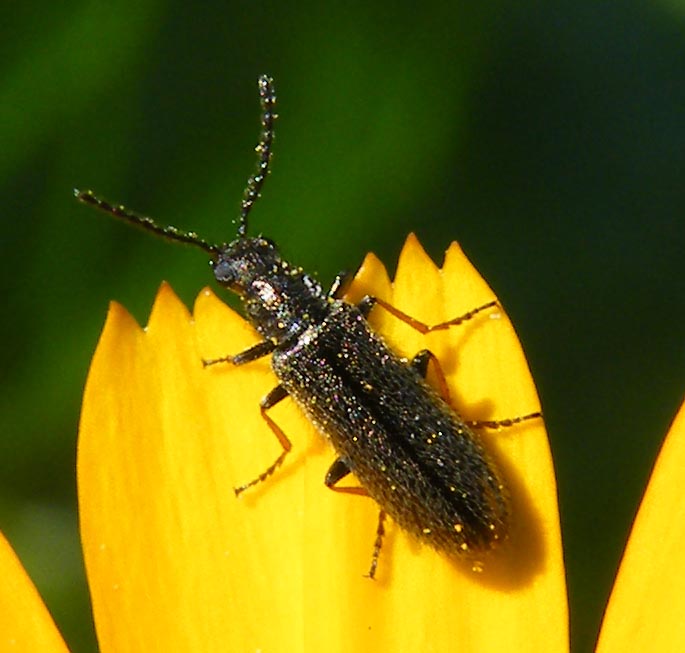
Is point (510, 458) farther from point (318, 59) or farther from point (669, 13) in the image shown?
point (669, 13)

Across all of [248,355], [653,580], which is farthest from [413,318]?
[653,580]

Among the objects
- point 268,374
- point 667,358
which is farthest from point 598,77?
point 268,374

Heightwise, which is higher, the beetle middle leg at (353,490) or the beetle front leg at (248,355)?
the beetle front leg at (248,355)

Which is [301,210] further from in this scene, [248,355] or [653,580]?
[653,580]

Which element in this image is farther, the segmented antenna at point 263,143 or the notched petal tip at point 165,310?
the segmented antenna at point 263,143

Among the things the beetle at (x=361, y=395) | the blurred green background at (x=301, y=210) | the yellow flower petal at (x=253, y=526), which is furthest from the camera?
the blurred green background at (x=301, y=210)

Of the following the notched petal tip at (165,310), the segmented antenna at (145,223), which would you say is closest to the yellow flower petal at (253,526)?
the notched petal tip at (165,310)

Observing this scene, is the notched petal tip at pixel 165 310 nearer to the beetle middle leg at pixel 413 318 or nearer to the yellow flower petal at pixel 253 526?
the yellow flower petal at pixel 253 526

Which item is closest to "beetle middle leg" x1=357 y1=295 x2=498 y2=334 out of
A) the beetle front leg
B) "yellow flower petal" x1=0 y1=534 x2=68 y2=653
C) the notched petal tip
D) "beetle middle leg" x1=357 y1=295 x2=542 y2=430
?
"beetle middle leg" x1=357 y1=295 x2=542 y2=430
